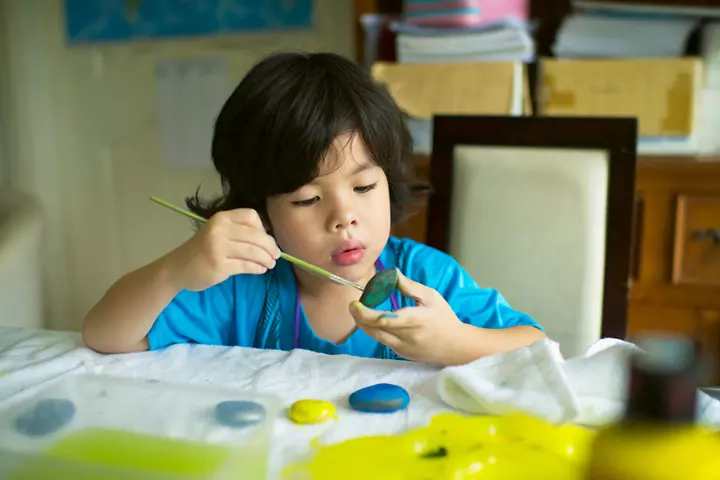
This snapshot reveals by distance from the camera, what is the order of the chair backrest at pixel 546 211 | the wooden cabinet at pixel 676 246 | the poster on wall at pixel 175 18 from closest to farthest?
the chair backrest at pixel 546 211 → the wooden cabinet at pixel 676 246 → the poster on wall at pixel 175 18

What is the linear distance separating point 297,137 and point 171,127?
1.68 meters

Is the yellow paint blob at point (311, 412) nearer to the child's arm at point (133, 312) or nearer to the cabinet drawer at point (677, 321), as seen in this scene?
the child's arm at point (133, 312)

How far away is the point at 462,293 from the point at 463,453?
1.50 ft

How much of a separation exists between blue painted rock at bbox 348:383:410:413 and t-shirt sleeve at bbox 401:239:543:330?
0.31 m

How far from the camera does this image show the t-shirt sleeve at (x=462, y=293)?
0.91 meters

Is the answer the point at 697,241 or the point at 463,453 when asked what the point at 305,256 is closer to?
the point at 463,453

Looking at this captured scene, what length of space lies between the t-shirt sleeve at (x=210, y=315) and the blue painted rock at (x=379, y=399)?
0.31 meters

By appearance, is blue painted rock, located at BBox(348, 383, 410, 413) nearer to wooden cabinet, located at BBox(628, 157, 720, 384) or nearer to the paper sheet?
wooden cabinet, located at BBox(628, 157, 720, 384)

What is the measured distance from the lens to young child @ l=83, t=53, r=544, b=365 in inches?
30.0

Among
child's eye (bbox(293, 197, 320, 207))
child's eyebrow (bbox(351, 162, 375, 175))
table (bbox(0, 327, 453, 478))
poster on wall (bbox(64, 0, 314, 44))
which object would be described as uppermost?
poster on wall (bbox(64, 0, 314, 44))

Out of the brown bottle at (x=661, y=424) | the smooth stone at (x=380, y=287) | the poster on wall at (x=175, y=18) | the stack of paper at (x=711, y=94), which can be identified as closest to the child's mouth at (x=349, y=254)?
the smooth stone at (x=380, y=287)

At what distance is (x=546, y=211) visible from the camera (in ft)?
3.72

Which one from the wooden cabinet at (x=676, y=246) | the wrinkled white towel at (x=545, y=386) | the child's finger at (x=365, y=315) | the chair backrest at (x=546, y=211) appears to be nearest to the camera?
the wrinkled white towel at (x=545, y=386)

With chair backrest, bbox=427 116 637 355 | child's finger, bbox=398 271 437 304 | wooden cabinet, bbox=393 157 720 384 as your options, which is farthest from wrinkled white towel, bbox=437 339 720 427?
wooden cabinet, bbox=393 157 720 384
